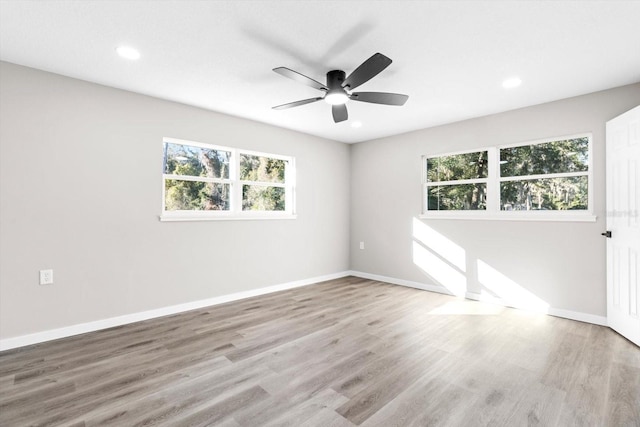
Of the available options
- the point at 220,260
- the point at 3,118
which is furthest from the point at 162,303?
the point at 3,118

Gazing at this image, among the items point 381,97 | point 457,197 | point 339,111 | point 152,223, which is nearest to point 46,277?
point 152,223

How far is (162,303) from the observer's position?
3641mm

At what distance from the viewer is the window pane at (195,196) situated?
151 inches

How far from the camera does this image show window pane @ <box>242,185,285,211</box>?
4.58 meters

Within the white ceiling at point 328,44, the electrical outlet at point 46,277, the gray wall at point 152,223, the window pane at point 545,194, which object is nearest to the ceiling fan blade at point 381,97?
the white ceiling at point 328,44

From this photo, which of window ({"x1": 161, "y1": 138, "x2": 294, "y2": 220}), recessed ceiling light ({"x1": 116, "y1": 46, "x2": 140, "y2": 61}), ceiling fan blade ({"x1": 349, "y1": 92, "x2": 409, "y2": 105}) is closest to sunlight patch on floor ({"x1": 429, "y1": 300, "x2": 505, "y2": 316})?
ceiling fan blade ({"x1": 349, "y1": 92, "x2": 409, "y2": 105})

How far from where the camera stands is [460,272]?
450cm

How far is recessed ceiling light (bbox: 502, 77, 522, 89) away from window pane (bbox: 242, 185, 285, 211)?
11.0ft

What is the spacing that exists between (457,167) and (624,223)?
2049 millimetres

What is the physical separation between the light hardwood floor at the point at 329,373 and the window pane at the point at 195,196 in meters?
1.38

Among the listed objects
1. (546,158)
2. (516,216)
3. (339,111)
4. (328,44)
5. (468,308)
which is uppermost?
(328,44)

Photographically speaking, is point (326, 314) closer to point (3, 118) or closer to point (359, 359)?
point (359, 359)

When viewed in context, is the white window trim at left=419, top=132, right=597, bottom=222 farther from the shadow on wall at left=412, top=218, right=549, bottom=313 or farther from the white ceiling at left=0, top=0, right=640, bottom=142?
the white ceiling at left=0, top=0, right=640, bottom=142

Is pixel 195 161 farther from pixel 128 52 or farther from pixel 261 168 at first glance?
pixel 128 52
